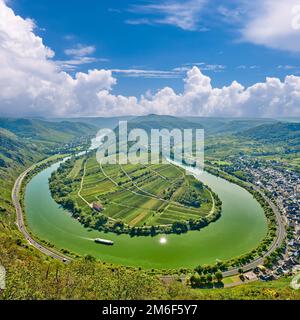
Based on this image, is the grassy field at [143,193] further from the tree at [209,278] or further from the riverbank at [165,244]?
the tree at [209,278]

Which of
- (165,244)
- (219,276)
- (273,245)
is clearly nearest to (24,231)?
(165,244)

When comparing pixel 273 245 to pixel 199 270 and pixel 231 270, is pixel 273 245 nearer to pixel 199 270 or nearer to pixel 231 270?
pixel 231 270

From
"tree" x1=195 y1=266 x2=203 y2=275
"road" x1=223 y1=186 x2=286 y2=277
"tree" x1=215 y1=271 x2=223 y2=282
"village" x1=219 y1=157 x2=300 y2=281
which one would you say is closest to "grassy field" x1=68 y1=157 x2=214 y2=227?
"road" x1=223 y1=186 x2=286 y2=277

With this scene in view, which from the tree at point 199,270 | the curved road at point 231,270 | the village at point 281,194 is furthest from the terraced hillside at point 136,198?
the village at point 281,194

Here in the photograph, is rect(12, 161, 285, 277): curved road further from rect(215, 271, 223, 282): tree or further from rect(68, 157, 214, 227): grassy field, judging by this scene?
rect(68, 157, 214, 227): grassy field
